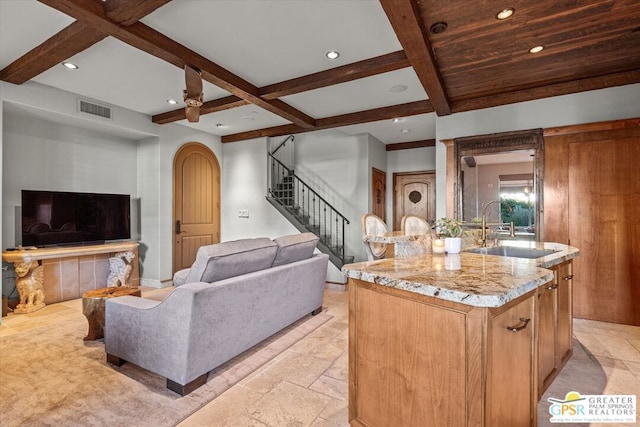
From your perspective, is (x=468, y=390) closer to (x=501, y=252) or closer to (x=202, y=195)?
(x=501, y=252)

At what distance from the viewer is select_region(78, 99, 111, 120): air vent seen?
13.7 ft

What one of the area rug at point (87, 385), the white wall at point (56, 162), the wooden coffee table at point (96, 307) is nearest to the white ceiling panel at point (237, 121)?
the white wall at point (56, 162)

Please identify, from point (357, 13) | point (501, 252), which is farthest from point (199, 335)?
point (357, 13)

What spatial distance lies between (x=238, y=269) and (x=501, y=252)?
2.18 metres

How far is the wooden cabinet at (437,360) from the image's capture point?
1165mm

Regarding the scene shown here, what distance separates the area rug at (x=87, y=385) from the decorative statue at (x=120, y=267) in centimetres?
177

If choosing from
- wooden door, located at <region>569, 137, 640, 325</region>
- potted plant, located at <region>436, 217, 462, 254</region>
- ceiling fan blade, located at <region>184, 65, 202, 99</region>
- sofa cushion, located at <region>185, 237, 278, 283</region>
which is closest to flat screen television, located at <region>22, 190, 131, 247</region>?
ceiling fan blade, located at <region>184, 65, 202, 99</region>

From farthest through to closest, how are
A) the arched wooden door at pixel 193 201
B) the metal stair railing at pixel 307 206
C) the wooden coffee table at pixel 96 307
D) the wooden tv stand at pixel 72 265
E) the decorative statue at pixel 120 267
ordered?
1. the metal stair railing at pixel 307 206
2. the arched wooden door at pixel 193 201
3. the decorative statue at pixel 120 267
4. the wooden tv stand at pixel 72 265
5. the wooden coffee table at pixel 96 307

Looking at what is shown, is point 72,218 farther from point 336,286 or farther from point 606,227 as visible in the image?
point 606,227

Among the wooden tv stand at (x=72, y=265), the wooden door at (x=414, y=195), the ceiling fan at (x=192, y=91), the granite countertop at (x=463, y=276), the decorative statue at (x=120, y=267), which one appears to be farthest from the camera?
the wooden door at (x=414, y=195)

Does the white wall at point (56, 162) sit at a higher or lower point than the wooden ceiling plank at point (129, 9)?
lower

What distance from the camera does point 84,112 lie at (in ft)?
13.8

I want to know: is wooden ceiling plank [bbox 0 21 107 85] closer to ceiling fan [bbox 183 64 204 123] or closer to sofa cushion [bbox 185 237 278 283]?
ceiling fan [bbox 183 64 204 123]

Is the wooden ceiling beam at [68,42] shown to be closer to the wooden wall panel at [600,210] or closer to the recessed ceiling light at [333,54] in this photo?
the recessed ceiling light at [333,54]
